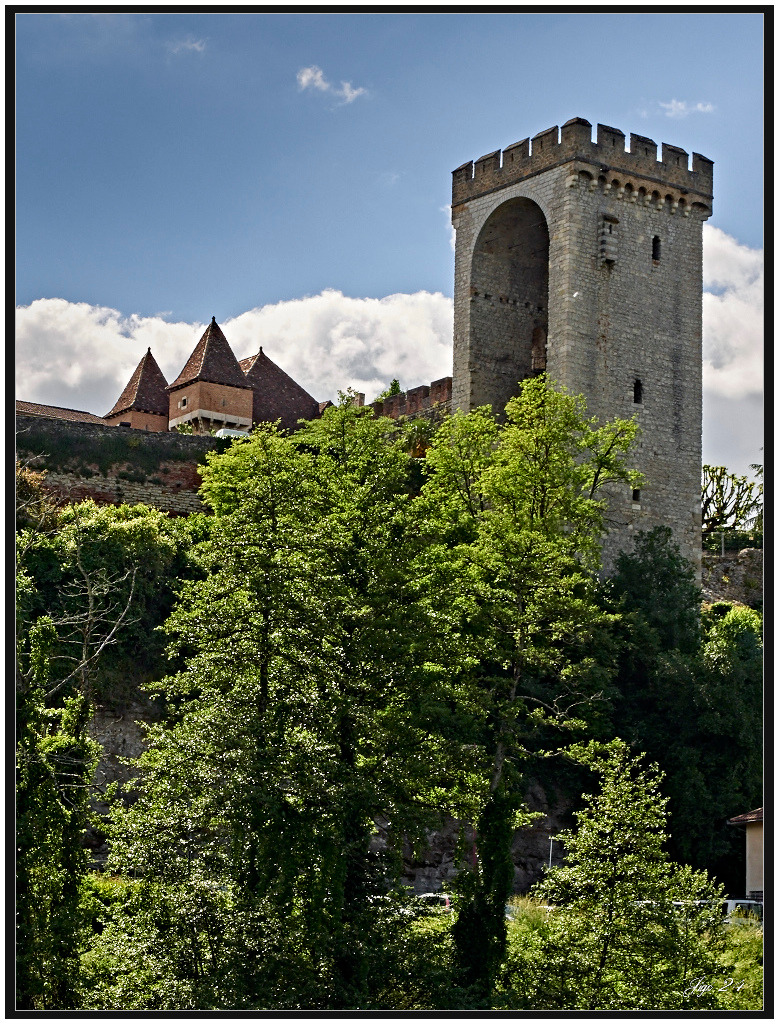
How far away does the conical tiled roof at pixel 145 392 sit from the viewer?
1730 inches

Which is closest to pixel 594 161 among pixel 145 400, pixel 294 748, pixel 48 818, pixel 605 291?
pixel 605 291

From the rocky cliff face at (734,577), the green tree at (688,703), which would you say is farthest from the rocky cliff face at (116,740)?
the rocky cliff face at (734,577)

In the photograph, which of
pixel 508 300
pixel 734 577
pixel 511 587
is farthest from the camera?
pixel 734 577

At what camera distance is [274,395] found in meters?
43.6

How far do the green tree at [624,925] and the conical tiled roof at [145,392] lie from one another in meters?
27.8

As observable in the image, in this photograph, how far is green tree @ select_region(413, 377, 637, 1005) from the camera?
2114 centimetres

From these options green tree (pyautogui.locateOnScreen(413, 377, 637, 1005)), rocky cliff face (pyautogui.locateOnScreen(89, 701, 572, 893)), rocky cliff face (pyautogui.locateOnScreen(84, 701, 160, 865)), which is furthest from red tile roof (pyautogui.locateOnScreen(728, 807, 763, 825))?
rocky cliff face (pyautogui.locateOnScreen(84, 701, 160, 865))

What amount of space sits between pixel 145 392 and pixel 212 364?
12.8 feet

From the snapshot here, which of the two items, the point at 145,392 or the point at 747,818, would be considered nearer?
the point at 747,818

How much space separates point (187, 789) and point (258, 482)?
423 centimetres

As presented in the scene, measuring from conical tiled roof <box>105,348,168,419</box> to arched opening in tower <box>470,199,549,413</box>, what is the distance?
11.3 m

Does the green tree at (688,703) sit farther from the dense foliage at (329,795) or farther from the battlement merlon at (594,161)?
the battlement merlon at (594,161)

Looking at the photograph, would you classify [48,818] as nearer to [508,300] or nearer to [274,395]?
[508,300]

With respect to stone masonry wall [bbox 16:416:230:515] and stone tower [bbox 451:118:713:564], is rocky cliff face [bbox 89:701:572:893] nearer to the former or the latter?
stone tower [bbox 451:118:713:564]
